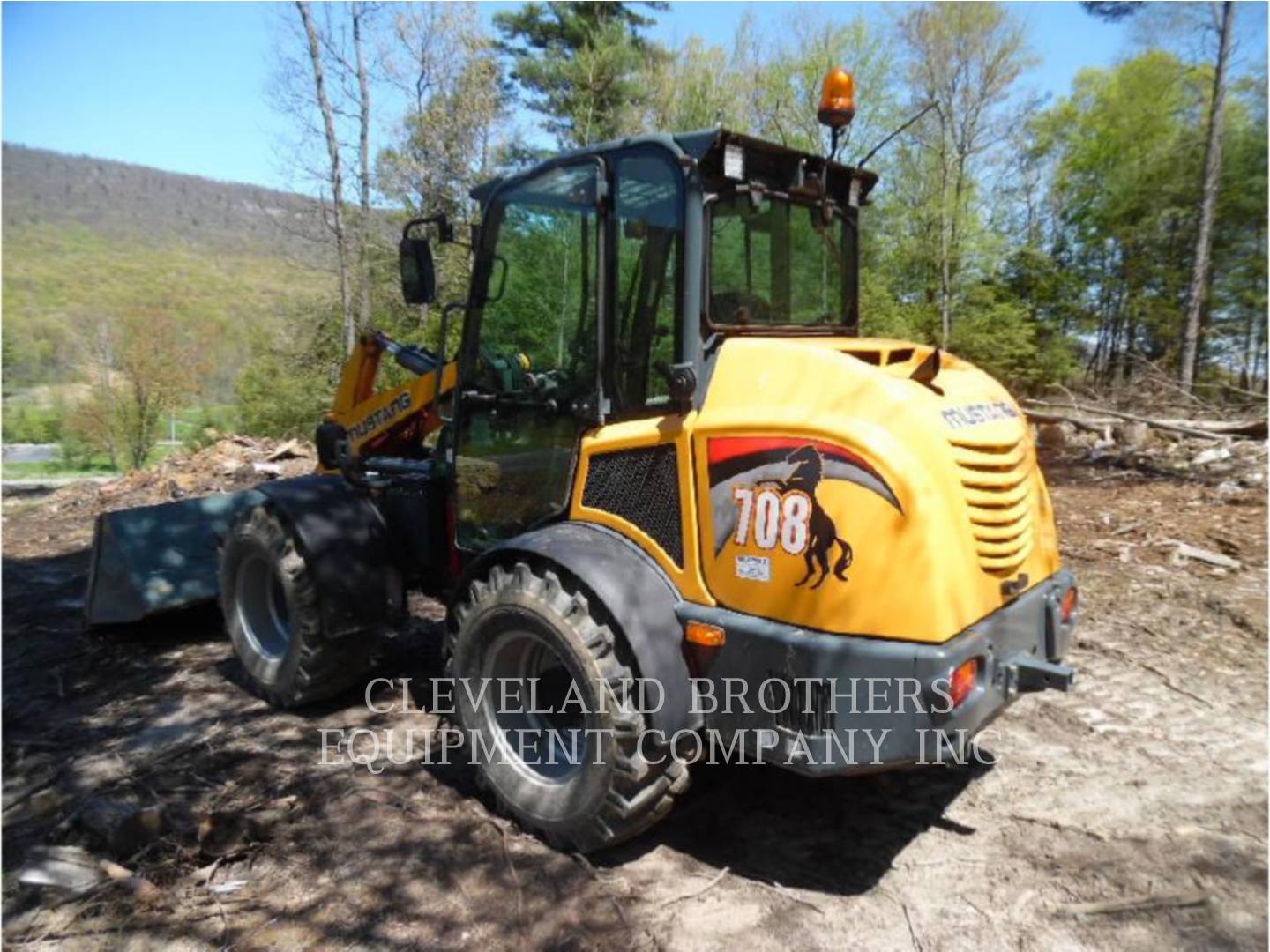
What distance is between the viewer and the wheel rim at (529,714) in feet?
10.3

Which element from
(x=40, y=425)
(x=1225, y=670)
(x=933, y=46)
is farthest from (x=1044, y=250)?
(x=40, y=425)

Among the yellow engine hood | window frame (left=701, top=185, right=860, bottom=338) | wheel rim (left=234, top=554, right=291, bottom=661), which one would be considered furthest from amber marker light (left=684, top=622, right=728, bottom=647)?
wheel rim (left=234, top=554, right=291, bottom=661)

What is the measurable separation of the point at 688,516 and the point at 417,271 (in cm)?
169

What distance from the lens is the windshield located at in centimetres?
292

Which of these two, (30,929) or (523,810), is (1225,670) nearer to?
(523,810)

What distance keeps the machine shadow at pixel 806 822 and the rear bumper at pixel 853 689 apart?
499 millimetres

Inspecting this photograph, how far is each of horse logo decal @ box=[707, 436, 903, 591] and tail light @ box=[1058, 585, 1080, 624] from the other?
3.91 feet

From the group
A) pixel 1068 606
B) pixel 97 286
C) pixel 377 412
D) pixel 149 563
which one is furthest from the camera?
pixel 97 286

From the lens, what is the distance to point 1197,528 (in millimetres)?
6852

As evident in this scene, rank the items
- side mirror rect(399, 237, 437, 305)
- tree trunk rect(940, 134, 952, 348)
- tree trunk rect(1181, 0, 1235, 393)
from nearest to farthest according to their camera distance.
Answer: side mirror rect(399, 237, 437, 305) < tree trunk rect(1181, 0, 1235, 393) < tree trunk rect(940, 134, 952, 348)

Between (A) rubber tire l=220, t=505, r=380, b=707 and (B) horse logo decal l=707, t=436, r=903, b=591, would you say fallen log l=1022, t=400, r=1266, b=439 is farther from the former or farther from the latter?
(A) rubber tire l=220, t=505, r=380, b=707

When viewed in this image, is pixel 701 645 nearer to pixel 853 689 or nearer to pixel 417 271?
pixel 853 689

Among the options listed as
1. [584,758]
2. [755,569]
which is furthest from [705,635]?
[584,758]

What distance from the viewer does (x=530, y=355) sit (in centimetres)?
349
